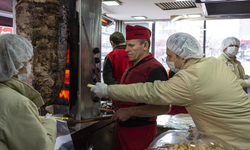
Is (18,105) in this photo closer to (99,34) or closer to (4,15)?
(99,34)

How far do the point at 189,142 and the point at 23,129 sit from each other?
0.91 meters

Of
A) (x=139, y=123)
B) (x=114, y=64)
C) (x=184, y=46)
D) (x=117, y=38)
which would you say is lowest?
(x=139, y=123)

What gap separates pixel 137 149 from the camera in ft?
6.75

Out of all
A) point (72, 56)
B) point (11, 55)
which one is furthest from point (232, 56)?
point (11, 55)

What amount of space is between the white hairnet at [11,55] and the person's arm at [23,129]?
0.18 metres

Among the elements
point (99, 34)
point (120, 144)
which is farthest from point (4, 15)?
point (120, 144)

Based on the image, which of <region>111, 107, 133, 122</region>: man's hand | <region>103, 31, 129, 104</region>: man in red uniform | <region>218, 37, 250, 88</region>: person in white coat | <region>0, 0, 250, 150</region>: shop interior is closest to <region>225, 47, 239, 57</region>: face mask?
<region>218, 37, 250, 88</region>: person in white coat

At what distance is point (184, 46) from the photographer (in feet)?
5.54

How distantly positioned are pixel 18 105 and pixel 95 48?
1185mm

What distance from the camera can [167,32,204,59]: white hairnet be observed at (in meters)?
1.68

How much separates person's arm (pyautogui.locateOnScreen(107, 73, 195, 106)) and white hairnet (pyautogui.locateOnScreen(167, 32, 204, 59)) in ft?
0.64

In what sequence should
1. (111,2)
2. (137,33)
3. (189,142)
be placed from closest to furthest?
(189,142)
(137,33)
(111,2)

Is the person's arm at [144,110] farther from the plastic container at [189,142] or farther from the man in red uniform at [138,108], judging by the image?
the plastic container at [189,142]

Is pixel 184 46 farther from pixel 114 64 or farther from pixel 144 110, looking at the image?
pixel 114 64
